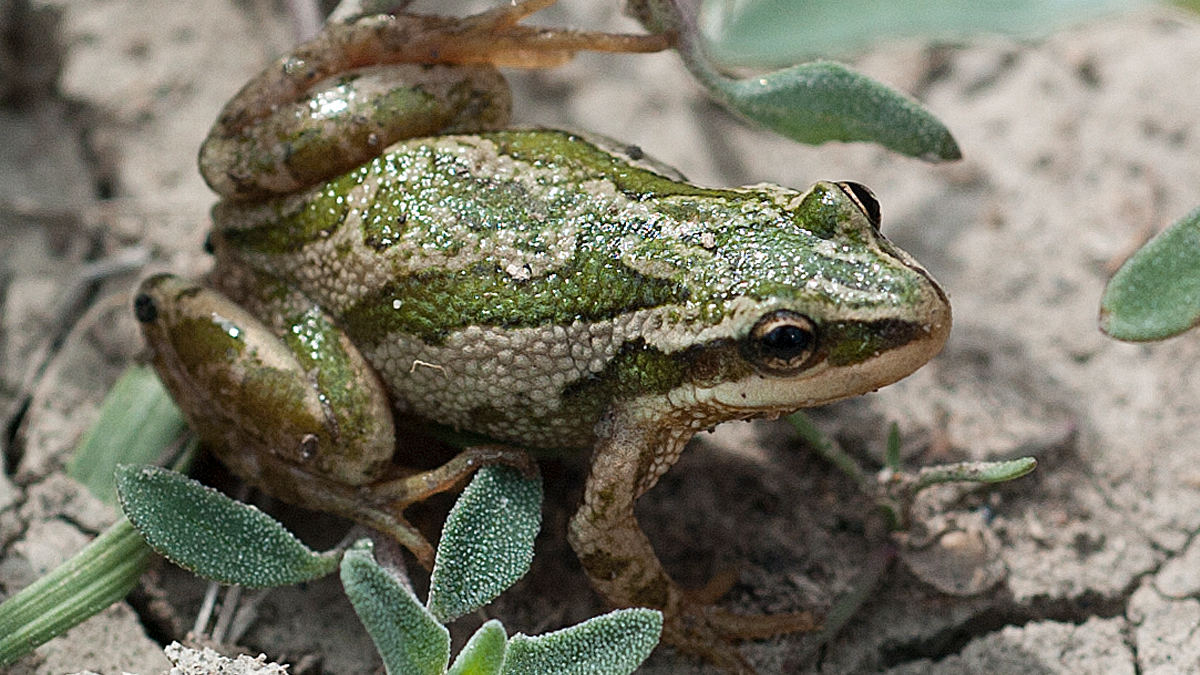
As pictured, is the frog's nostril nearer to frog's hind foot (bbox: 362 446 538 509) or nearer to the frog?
the frog

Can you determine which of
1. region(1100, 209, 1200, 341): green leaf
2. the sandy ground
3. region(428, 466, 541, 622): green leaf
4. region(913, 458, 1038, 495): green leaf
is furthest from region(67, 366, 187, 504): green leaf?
region(1100, 209, 1200, 341): green leaf

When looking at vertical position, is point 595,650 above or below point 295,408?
below

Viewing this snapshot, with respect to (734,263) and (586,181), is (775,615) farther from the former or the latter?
(586,181)

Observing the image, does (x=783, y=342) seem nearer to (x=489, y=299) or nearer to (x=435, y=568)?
(x=489, y=299)

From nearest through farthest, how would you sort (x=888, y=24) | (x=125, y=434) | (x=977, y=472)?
(x=977, y=472), (x=125, y=434), (x=888, y=24)

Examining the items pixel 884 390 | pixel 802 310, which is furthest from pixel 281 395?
pixel 884 390

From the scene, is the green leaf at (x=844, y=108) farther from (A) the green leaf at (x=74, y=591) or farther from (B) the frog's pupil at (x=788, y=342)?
(A) the green leaf at (x=74, y=591)
